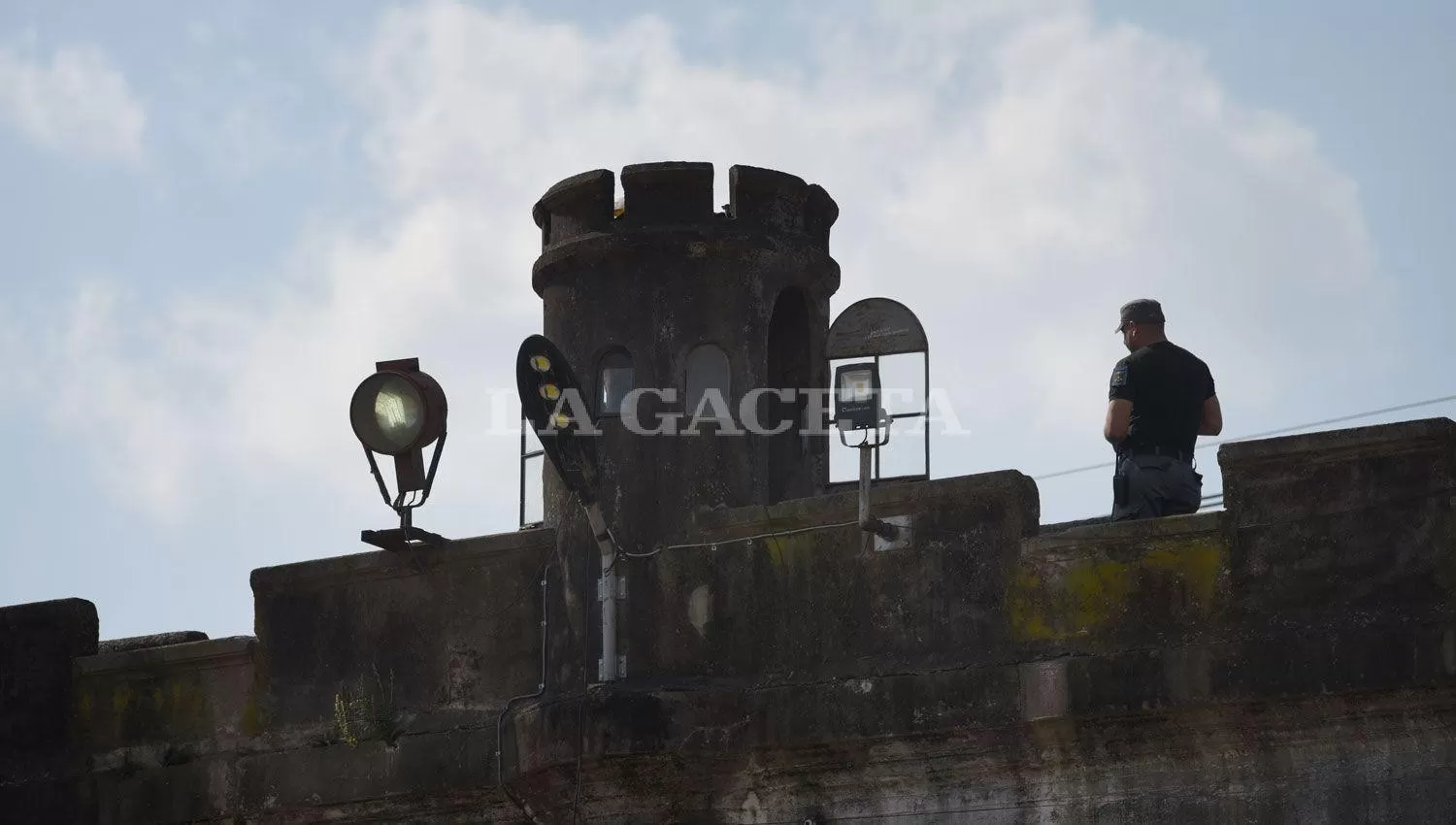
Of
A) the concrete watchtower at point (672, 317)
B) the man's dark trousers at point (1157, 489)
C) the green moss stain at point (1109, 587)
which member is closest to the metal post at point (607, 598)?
the concrete watchtower at point (672, 317)

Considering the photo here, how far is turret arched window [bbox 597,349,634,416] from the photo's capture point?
56.5 ft

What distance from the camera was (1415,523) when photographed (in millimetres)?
14328

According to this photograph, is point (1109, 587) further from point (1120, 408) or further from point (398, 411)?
point (398, 411)

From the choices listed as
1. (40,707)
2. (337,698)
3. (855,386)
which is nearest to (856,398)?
(855,386)

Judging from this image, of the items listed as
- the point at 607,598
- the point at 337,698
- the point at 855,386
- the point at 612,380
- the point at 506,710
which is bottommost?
the point at 506,710

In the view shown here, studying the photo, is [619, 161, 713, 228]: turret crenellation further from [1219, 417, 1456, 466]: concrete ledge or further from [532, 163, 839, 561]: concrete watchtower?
[1219, 417, 1456, 466]: concrete ledge

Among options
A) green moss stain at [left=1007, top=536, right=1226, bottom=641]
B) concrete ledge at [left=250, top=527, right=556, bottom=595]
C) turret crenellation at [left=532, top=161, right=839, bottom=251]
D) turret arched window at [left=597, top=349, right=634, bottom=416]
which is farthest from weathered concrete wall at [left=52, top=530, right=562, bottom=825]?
green moss stain at [left=1007, top=536, right=1226, bottom=641]

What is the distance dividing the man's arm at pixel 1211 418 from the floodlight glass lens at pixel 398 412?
4877 millimetres

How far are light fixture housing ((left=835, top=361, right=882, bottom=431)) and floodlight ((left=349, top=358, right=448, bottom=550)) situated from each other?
2760mm

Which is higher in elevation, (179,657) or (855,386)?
(855,386)

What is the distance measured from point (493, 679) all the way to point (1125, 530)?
4.20 m

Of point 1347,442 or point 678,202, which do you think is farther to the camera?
point 678,202

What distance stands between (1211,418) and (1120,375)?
607 mm

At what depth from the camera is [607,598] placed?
1642cm
